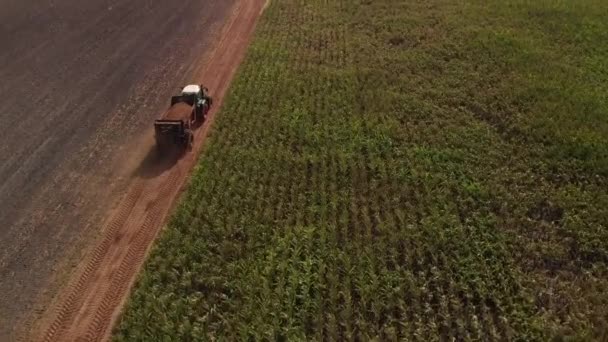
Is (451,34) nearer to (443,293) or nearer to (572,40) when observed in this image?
(572,40)

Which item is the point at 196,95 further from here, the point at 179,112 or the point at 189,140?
the point at 189,140

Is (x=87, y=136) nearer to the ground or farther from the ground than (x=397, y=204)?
farther from the ground

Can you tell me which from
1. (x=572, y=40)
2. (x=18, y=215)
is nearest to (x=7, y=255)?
(x=18, y=215)

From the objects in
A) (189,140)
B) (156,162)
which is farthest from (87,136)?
(189,140)

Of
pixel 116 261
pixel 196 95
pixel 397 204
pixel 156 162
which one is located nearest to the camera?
pixel 116 261

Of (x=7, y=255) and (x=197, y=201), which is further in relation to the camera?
(x=197, y=201)

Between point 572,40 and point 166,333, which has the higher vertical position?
point 572,40
